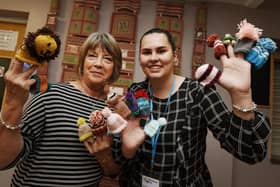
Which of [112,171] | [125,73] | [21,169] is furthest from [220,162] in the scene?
[21,169]

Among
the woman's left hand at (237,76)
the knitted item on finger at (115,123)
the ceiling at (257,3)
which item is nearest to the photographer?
the woman's left hand at (237,76)

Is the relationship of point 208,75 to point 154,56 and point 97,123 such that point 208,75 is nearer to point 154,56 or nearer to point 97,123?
point 154,56

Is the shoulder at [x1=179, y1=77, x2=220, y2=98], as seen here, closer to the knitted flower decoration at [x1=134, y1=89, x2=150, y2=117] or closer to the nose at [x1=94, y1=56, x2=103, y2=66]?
the knitted flower decoration at [x1=134, y1=89, x2=150, y2=117]

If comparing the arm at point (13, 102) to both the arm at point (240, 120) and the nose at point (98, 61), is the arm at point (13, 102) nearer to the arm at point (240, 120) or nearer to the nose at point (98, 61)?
the nose at point (98, 61)

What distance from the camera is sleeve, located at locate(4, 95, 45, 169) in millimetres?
813

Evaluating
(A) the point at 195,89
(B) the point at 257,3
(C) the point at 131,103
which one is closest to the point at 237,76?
(A) the point at 195,89

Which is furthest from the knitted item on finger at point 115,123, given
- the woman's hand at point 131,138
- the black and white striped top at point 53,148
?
the black and white striped top at point 53,148

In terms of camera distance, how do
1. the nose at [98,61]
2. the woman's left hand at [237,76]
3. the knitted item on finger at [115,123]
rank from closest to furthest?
1. the woman's left hand at [237,76]
2. the knitted item on finger at [115,123]
3. the nose at [98,61]

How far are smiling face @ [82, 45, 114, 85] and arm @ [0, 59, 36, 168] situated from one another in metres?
0.26

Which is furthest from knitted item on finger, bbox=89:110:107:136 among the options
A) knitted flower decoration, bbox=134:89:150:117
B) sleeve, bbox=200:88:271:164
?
sleeve, bbox=200:88:271:164

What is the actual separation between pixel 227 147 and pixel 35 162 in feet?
2.21

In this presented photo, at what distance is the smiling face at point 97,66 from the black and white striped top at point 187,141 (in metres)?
0.24

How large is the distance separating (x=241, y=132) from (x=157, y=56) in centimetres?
38

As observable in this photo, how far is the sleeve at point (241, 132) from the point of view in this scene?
0.66 m
